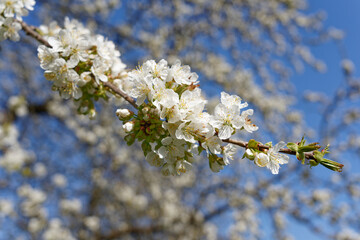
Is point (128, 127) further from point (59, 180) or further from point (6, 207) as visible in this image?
point (59, 180)

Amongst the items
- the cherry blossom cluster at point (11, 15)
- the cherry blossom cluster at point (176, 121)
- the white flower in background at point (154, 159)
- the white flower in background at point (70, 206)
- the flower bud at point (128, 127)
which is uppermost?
the white flower in background at point (70, 206)

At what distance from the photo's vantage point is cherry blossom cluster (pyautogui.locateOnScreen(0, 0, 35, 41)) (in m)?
1.61

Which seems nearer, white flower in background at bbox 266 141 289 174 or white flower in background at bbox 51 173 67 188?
white flower in background at bbox 266 141 289 174

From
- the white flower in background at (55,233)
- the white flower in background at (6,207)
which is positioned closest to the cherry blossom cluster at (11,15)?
the white flower in background at (55,233)

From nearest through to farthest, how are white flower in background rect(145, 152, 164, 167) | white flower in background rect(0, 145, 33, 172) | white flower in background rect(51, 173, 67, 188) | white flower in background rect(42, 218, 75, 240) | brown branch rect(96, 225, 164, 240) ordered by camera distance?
white flower in background rect(145, 152, 164, 167)
white flower in background rect(0, 145, 33, 172)
white flower in background rect(42, 218, 75, 240)
brown branch rect(96, 225, 164, 240)
white flower in background rect(51, 173, 67, 188)

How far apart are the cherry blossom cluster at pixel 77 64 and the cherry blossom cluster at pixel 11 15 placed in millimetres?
334

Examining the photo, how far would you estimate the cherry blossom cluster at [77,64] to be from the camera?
4.83ft

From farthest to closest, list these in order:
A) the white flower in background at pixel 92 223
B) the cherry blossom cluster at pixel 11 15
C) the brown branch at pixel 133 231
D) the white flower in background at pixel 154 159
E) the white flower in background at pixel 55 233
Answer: the brown branch at pixel 133 231, the white flower in background at pixel 92 223, the white flower in background at pixel 55 233, the cherry blossom cluster at pixel 11 15, the white flower in background at pixel 154 159

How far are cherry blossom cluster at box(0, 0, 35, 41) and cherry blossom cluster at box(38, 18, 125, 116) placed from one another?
1.10 feet

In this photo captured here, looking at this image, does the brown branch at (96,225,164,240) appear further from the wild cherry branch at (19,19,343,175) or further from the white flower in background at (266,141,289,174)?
the white flower in background at (266,141,289,174)

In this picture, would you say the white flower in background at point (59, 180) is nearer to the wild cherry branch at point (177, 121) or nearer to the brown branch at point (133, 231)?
the brown branch at point (133, 231)

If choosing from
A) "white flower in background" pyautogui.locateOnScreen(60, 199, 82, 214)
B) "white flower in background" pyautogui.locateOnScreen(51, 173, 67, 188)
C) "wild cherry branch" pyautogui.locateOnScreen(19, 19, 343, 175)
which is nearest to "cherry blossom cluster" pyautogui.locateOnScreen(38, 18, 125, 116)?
"wild cherry branch" pyautogui.locateOnScreen(19, 19, 343, 175)

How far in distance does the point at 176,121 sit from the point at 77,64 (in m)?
0.76

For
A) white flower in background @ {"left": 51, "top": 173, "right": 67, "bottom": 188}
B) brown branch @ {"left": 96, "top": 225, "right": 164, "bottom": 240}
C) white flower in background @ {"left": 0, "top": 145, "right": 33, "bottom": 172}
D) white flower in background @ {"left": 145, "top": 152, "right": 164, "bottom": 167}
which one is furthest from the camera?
white flower in background @ {"left": 51, "top": 173, "right": 67, "bottom": 188}
